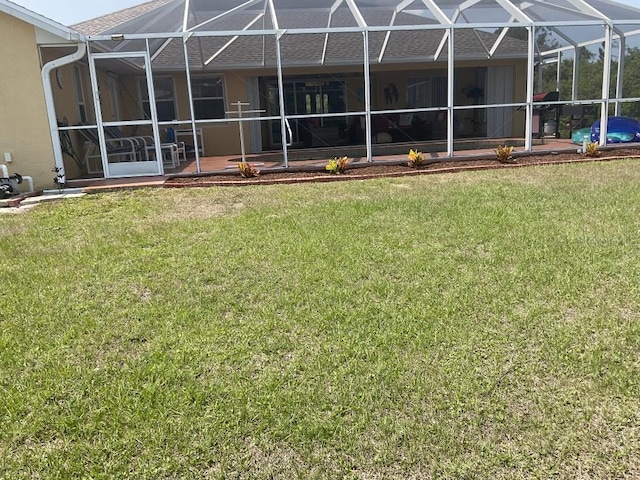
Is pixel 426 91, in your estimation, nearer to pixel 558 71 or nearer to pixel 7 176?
pixel 558 71

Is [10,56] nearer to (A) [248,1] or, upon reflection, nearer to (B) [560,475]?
(A) [248,1]


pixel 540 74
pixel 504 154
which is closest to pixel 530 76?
pixel 504 154

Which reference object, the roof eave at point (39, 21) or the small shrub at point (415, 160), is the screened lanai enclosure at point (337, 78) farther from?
the small shrub at point (415, 160)

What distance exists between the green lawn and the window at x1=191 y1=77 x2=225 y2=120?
390 inches

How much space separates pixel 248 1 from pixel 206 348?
968 centimetres

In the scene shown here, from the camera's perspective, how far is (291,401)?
276cm

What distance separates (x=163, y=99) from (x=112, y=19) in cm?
419

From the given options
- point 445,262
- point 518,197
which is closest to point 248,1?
point 518,197

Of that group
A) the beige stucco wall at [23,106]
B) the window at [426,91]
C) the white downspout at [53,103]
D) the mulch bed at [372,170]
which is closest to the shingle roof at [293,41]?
the white downspout at [53,103]

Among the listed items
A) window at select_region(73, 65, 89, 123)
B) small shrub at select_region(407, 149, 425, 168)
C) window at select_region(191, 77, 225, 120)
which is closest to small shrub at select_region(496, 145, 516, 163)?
small shrub at select_region(407, 149, 425, 168)

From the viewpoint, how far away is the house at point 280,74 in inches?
391

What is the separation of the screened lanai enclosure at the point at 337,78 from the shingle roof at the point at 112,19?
0.26 feet

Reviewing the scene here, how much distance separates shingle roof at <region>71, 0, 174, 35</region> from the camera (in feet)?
33.4

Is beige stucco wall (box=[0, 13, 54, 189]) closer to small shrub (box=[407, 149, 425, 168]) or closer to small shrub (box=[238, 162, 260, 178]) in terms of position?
small shrub (box=[238, 162, 260, 178])
